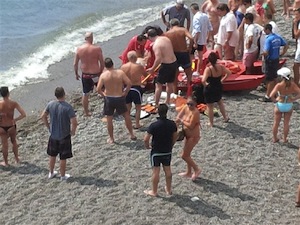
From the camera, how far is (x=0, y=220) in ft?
32.7

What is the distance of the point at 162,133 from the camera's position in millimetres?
9500

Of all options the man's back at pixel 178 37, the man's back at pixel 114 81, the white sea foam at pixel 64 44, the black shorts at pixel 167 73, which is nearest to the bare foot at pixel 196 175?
the man's back at pixel 114 81

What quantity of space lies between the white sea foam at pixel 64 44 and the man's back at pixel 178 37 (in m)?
5.50

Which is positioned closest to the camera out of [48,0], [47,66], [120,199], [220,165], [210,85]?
[120,199]

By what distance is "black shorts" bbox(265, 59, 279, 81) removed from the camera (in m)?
13.2

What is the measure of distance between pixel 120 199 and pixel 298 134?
12.4 feet

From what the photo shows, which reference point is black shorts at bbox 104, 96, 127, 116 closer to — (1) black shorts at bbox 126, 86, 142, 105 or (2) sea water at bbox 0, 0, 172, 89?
(1) black shorts at bbox 126, 86, 142, 105

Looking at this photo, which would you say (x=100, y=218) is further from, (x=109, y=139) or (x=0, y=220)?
(x=109, y=139)

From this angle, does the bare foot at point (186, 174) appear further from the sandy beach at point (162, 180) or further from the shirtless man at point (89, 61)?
the shirtless man at point (89, 61)

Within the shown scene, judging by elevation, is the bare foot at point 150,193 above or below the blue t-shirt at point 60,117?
below

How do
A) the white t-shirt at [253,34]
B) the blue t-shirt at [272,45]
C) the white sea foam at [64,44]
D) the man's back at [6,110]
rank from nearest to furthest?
the man's back at [6,110] → the blue t-shirt at [272,45] → the white t-shirt at [253,34] → the white sea foam at [64,44]

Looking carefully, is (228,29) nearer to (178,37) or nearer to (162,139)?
(178,37)

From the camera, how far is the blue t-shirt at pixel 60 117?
10469 millimetres

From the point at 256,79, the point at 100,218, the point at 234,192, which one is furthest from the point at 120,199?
the point at 256,79
